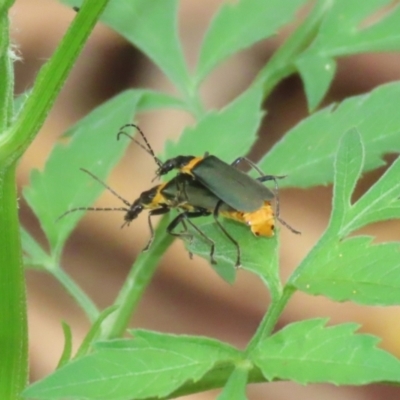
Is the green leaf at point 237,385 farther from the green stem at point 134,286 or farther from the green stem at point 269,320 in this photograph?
the green stem at point 134,286

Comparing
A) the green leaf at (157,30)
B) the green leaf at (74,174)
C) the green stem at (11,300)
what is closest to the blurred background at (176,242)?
the green leaf at (157,30)

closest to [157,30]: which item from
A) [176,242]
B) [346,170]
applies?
[346,170]

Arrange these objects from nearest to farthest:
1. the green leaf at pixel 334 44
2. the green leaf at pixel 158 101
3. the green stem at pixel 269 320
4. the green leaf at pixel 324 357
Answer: the green leaf at pixel 324 357
the green stem at pixel 269 320
the green leaf at pixel 334 44
the green leaf at pixel 158 101

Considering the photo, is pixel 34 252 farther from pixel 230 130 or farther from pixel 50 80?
pixel 50 80

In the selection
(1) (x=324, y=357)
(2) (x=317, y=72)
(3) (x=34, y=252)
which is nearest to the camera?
(1) (x=324, y=357)

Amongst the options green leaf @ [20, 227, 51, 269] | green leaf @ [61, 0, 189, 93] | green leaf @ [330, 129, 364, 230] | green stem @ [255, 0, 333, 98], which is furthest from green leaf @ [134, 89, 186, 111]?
green leaf @ [330, 129, 364, 230]

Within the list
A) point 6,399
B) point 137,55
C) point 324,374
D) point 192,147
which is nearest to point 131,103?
point 192,147

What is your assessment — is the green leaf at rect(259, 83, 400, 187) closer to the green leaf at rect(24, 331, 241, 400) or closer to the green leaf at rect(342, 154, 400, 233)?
the green leaf at rect(342, 154, 400, 233)
